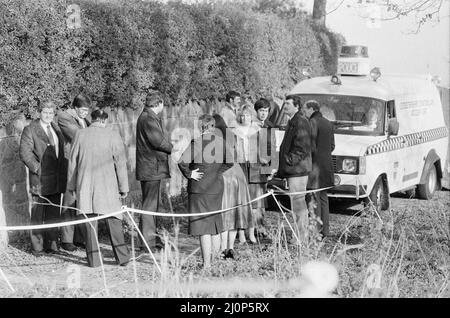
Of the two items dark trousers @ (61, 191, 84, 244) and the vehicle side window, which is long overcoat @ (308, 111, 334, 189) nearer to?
the vehicle side window

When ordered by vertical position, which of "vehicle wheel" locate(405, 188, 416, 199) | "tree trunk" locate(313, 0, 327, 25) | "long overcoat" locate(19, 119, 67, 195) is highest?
"tree trunk" locate(313, 0, 327, 25)

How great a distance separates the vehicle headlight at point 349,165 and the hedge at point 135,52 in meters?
3.23

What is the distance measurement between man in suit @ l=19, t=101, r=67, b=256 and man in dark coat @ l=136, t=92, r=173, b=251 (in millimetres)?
956

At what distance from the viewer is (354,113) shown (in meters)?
13.8

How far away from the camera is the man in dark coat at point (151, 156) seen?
10469 millimetres

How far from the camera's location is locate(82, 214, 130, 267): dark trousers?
32.0ft

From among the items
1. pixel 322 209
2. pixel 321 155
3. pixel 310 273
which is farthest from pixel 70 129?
pixel 310 273

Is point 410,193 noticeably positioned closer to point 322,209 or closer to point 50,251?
point 322,209

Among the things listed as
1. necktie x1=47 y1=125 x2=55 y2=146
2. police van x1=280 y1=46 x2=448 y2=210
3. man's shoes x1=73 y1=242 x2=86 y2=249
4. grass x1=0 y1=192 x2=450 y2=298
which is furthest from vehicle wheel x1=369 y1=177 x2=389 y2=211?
necktie x1=47 y1=125 x2=55 y2=146

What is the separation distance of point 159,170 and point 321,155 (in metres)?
2.22

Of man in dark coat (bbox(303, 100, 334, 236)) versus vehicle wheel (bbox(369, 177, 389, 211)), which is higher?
man in dark coat (bbox(303, 100, 334, 236))

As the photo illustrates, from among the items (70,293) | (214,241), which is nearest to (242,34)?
(214,241)

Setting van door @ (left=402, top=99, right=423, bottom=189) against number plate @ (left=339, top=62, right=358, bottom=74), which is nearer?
van door @ (left=402, top=99, right=423, bottom=189)
